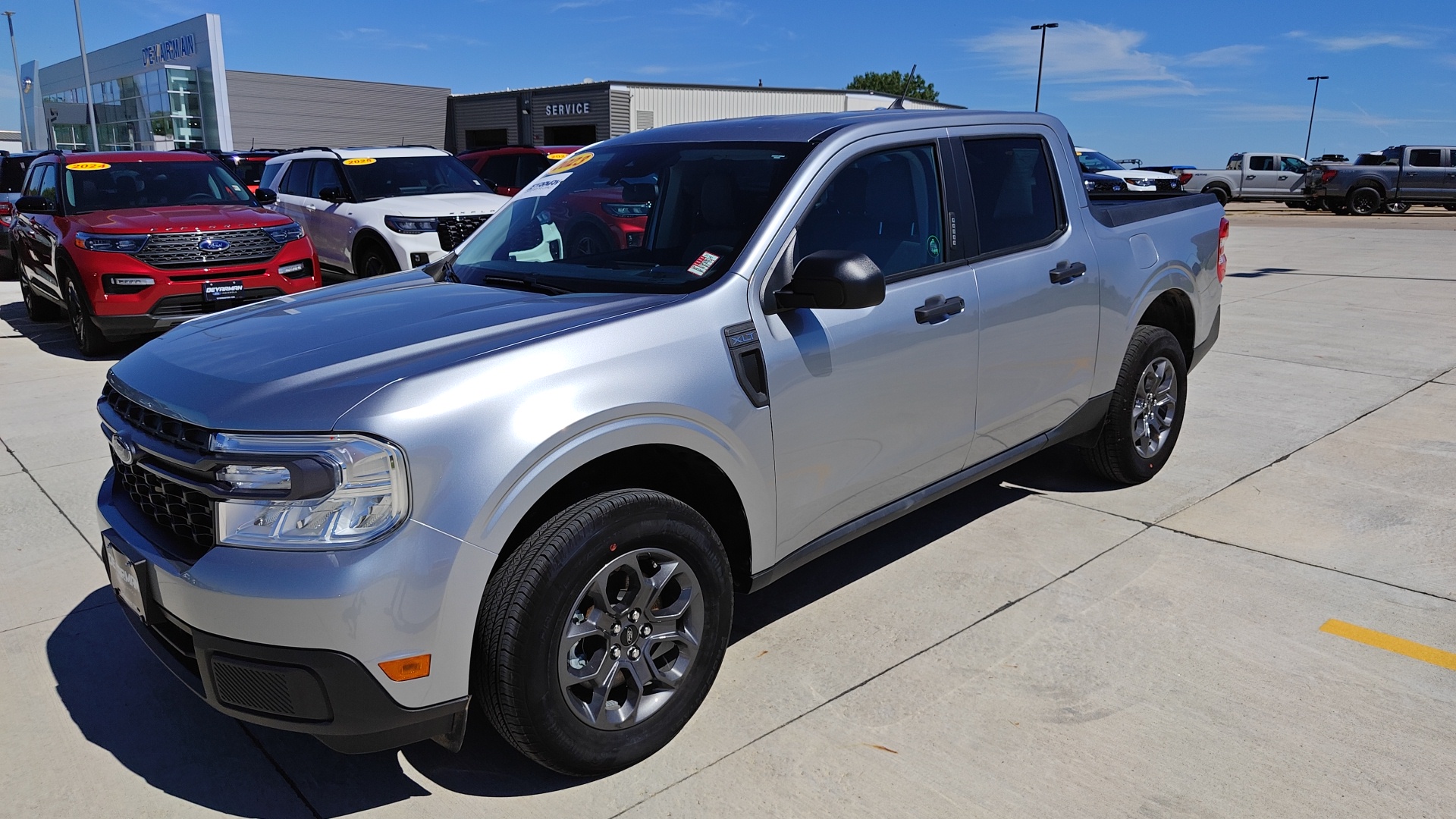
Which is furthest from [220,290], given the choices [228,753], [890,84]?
[890,84]

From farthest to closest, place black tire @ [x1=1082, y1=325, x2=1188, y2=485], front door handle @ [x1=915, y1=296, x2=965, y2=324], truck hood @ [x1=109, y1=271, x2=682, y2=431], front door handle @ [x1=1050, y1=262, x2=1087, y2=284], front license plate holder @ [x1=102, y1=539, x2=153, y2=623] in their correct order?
black tire @ [x1=1082, y1=325, x2=1188, y2=485], front door handle @ [x1=1050, y1=262, x2=1087, y2=284], front door handle @ [x1=915, y1=296, x2=965, y2=324], front license plate holder @ [x1=102, y1=539, x2=153, y2=623], truck hood @ [x1=109, y1=271, x2=682, y2=431]

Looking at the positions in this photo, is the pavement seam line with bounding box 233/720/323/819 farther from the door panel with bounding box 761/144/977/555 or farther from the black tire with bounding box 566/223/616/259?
the black tire with bounding box 566/223/616/259

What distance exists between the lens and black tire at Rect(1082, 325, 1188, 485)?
190 inches

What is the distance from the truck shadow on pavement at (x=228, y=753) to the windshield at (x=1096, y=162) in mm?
29167

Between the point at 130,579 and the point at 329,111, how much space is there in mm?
59026

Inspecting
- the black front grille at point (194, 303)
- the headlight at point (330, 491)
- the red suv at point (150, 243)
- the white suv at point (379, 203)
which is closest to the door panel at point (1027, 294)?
the headlight at point (330, 491)

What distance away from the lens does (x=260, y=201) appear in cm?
1012

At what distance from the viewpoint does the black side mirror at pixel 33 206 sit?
360 inches

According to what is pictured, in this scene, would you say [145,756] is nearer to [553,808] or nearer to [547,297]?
[553,808]

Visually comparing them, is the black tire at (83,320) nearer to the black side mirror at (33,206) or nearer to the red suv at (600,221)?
the black side mirror at (33,206)

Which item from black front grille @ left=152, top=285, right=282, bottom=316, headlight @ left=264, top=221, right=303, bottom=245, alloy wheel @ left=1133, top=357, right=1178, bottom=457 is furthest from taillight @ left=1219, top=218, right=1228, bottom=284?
headlight @ left=264, top=221, right=303, bottom=245

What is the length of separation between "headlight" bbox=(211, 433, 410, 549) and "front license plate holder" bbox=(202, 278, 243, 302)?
23.1 feet

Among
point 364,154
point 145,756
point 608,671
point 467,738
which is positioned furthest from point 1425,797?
point 364,154

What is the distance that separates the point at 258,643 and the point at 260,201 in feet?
29.3
